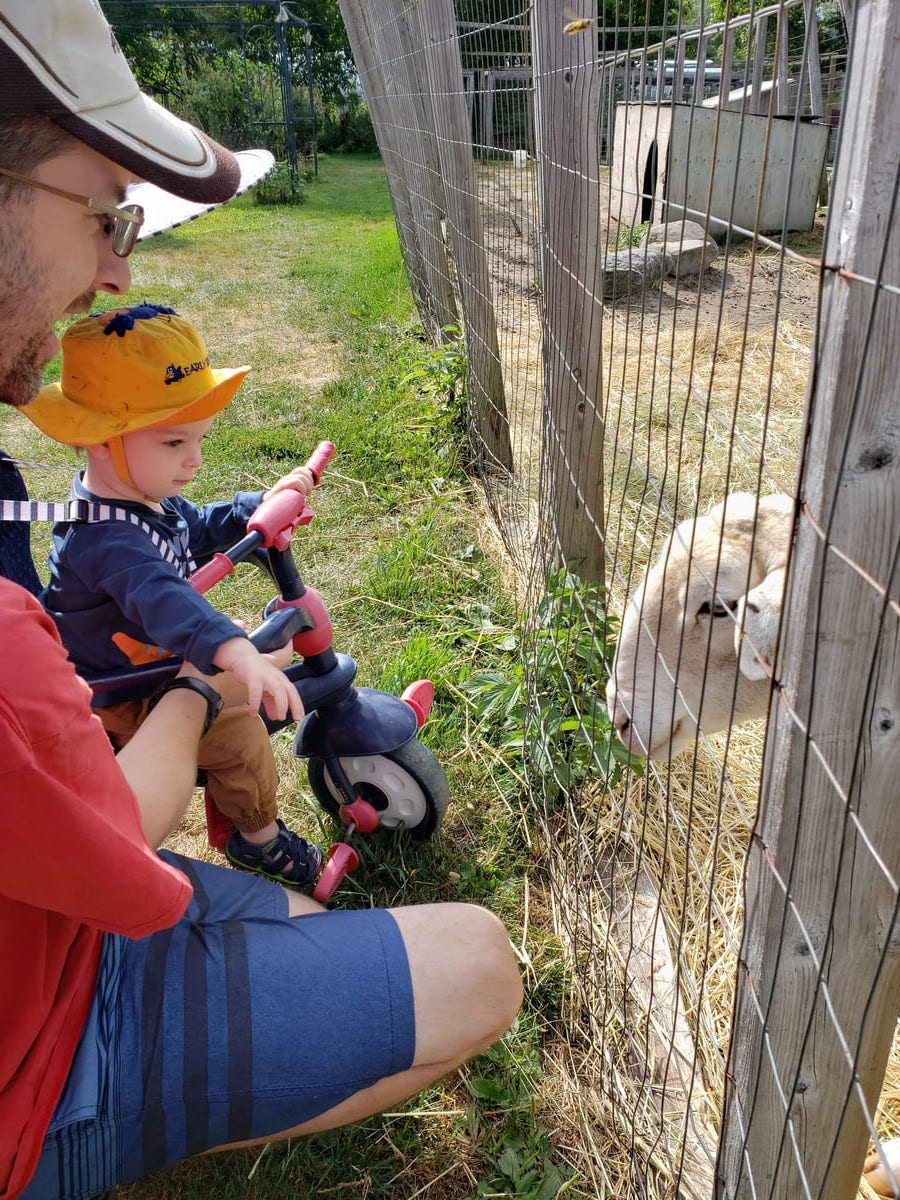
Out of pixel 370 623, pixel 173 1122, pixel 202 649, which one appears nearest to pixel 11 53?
pixel 202 649

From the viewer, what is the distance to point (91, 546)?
2.11 metres

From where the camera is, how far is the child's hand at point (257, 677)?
1.84 meters

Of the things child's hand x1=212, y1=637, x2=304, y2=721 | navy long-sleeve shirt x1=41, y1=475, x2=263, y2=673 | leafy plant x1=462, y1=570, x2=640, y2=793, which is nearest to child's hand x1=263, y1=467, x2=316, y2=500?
navy long-sleeve shirt x1=41, y1=475, x2=263, y2=673

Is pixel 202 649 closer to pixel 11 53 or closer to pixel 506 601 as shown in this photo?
pixel 11 53

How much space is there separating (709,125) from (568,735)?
27.4 ft

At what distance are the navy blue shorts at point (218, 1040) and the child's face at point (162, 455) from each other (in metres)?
0.95

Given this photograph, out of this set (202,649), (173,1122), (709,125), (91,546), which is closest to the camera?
(173,1122)

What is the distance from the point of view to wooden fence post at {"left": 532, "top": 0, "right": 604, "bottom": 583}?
8.09ft

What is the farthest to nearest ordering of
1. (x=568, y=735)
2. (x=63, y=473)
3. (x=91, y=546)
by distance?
(x=63, y=473) → (x=568, y=735) → (x=91, y=546)

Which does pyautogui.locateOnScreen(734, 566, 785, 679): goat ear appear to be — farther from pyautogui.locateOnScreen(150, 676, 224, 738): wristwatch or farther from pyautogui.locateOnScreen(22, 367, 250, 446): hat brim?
pyautogui.locateOnScreen(22, 367, 250, 446): hat brim

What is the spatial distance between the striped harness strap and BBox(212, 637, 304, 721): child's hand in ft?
1.06

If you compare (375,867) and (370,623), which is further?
(370,623)

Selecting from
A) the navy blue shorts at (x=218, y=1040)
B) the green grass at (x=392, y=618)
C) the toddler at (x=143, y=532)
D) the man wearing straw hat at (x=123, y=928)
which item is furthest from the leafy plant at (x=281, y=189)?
the navy blue shorts at (x=218, y=1040)

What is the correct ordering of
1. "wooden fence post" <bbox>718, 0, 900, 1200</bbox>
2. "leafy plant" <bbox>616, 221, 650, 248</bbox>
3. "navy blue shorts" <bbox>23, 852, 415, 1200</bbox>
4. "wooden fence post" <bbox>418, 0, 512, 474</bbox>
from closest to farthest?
1. "wooden fence post" <bbox>718, 0, 900, 1200</bbox>
2. "navy blue shorts" <bbox>23, 852, 415, 1200</bbox>
3. "leafy plant" <bbox>616, 221, 650, 248</bbox>
4. "wooden fence post" <bbox>418, 0, 512, 474</bbox>
